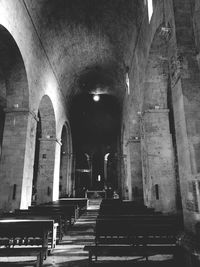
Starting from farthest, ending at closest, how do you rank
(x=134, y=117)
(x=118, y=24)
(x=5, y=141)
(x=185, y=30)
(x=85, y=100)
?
(x=85, y=100) < (x=134, y=117) < (x=118, y=24) < (x=5, y=141) < (x=185, y=30)

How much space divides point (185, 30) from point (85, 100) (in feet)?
61.4

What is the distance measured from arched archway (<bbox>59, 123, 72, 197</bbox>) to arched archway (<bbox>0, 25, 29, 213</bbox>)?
10.3 m

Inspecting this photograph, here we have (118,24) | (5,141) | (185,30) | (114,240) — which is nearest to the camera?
(114,240)

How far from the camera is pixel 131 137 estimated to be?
14.6 metres

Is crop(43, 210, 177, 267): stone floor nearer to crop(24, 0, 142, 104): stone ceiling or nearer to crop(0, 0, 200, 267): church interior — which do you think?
crop(0, 0, 200, 267): church interior

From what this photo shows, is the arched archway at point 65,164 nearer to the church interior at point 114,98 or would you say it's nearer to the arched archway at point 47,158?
the church interior at point 114,98

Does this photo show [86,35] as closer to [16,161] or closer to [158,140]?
[158,140]

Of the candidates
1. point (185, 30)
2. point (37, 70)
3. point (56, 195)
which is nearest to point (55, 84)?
point (37, 70)

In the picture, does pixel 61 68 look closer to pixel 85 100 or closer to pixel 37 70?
pixel 37 70

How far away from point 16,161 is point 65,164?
11903 mm

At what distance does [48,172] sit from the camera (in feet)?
47.6

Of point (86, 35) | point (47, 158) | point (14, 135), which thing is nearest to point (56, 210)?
point (14, 135)

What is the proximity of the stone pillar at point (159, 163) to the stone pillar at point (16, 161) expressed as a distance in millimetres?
5196

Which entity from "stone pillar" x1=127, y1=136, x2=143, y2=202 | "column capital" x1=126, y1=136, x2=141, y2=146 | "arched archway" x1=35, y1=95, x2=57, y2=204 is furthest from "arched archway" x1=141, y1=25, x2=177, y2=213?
"arched archway" x1=35, y1=95, x2=57, y2=204
